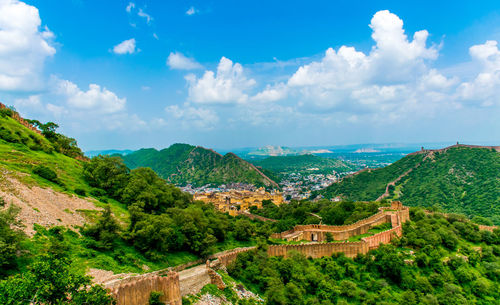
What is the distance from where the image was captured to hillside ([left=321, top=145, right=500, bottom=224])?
250 ft

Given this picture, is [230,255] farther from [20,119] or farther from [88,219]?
[20,119]

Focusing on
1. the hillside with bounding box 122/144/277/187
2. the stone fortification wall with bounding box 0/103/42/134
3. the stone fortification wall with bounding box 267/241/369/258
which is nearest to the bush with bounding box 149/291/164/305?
the stone fortification wall with bounding box 267/241/369/258

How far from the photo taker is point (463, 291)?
3341 centimetres

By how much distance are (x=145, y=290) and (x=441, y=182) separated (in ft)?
324

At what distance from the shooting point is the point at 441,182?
9138 centimetres

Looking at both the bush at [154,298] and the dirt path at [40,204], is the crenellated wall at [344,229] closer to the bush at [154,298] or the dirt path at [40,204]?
the dirt path at [40,204]

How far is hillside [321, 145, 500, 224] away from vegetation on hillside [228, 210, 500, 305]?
115 ft

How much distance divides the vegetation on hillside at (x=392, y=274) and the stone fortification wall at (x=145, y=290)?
983 centimetres

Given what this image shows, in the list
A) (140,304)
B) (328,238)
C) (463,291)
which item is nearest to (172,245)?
(140,304)

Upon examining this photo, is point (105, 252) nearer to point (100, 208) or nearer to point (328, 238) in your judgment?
point (100, 208)

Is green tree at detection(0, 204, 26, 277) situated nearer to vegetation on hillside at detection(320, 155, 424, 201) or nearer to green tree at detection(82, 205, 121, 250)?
green tree at detection(82, 205, 121, 250)

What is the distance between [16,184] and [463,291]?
47629 mm

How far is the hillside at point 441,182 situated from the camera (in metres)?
76.3

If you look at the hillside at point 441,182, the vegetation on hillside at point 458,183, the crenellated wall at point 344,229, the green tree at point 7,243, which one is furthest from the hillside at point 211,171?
the green tree at point 7,243
